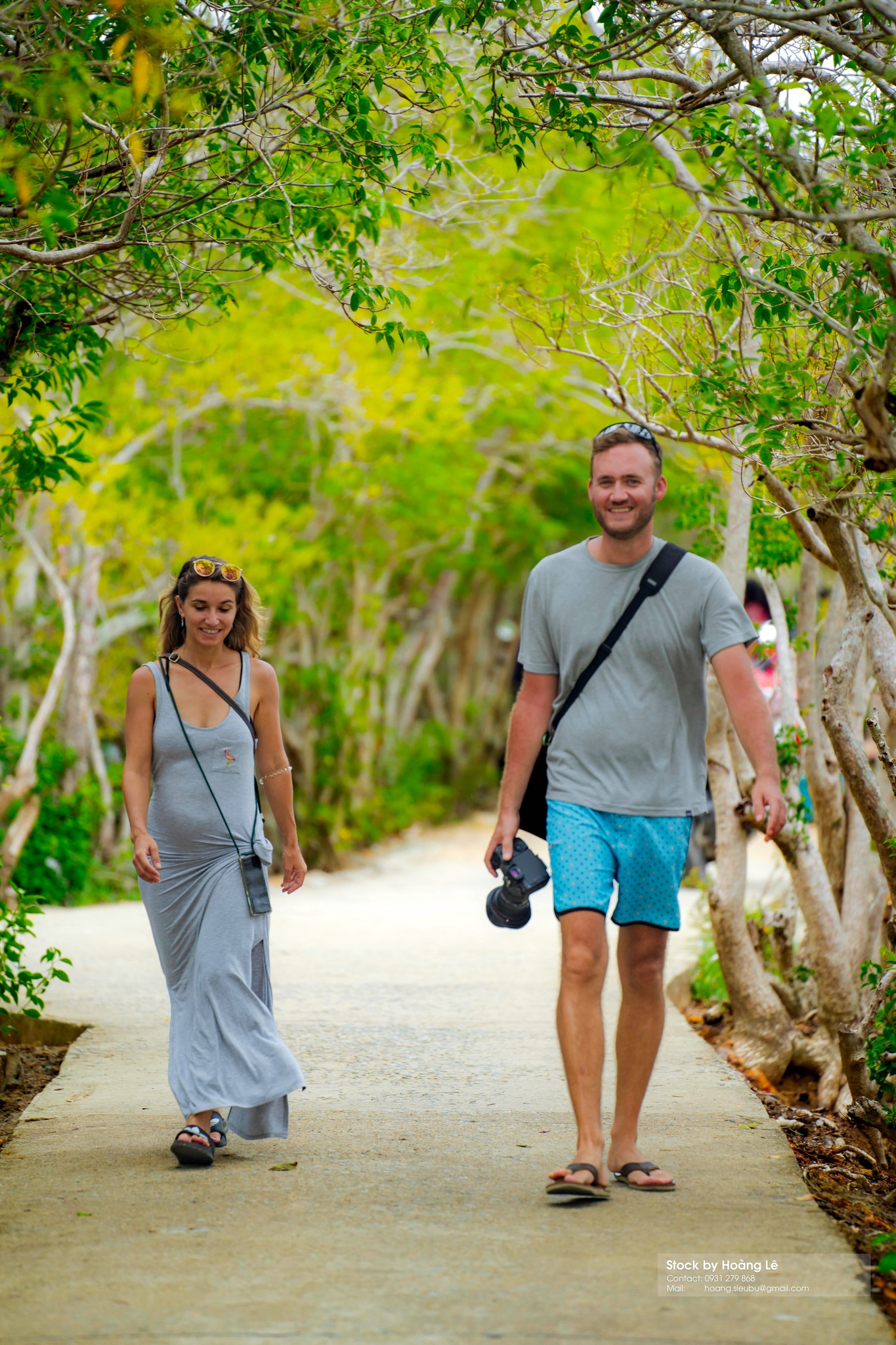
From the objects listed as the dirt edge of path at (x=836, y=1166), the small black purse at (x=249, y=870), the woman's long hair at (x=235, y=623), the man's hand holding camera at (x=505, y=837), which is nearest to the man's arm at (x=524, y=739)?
the man's hand holding camera at (x=505, y=837)

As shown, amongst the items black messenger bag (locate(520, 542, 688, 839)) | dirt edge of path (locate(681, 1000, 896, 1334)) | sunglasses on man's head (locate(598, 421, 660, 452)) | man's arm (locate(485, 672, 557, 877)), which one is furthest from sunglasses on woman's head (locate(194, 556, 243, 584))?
dirt edge of path (locate(681, 1000, 896, 1334))

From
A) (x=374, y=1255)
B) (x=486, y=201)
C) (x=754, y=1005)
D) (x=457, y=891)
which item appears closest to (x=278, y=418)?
(x=457, y=891)

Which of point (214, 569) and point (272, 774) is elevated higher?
point (214, 569)

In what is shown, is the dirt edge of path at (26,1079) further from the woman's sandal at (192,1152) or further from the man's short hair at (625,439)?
the man's short hair at (625,439)

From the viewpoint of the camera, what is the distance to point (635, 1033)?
4.16 m

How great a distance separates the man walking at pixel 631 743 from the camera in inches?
159

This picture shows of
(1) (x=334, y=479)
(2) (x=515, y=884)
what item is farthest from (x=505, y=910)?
(1) (x=334, y=479)

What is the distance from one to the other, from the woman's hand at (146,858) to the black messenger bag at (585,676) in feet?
3.63

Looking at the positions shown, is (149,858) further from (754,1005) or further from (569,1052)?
(754,1005)

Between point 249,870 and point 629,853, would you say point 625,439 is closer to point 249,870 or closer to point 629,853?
point 629,853

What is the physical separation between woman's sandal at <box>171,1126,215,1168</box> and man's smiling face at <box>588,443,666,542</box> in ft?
7.05

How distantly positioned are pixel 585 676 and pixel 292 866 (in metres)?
1.29

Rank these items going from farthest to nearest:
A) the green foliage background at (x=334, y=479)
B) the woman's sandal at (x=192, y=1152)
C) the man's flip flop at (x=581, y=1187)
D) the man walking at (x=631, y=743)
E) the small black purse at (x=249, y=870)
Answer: the green foliage background at (x=334, y=479), the small black purse at (x=249, y=870), the woman's sandal at (x=192, y=1152), the man walking at (x=631, y=743), the man's flip flop at (x=581, y=1187)

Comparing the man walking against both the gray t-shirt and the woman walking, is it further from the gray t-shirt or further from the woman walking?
the woman walking
